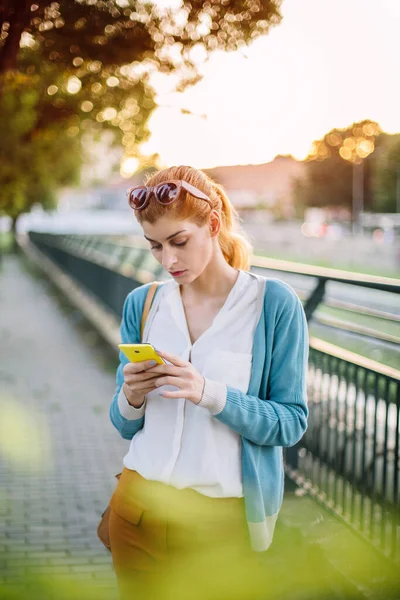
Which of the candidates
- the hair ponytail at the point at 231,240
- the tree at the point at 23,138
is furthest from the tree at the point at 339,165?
the hair ponytail at the point at 231,240

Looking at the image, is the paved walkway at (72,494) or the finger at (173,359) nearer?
the finger at (173,359)

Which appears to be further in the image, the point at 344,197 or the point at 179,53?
the point at 344,197

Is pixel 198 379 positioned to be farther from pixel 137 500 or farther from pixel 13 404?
pixel 13 404

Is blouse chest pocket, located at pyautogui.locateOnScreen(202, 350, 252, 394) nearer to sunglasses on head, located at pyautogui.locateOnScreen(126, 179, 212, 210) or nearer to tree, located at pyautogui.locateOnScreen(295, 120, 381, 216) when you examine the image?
sunglasses on head, located at pyautogui.locateOnScreen(126, 179, 212, 210)

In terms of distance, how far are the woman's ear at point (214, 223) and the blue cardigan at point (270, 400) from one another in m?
0.21

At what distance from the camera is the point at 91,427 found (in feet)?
24.1

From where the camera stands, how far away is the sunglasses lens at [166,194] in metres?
2.29

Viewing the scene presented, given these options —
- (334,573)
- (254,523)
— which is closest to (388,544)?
(334,573)

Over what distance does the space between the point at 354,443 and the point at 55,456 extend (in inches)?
114

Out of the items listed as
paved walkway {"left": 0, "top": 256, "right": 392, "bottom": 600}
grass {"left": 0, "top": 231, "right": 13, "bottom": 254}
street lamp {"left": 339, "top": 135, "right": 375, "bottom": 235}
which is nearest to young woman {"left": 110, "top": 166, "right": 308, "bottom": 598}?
paved walkway {"left": 0, "top": 256, "right": 392, "bottom": 600}

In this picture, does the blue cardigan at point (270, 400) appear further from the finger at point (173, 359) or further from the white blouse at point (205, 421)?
the finger at point (173, 359)

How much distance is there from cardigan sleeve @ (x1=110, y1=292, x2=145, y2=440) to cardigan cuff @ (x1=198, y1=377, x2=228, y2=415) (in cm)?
29

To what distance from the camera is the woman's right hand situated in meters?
2.18

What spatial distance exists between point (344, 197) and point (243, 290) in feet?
298
